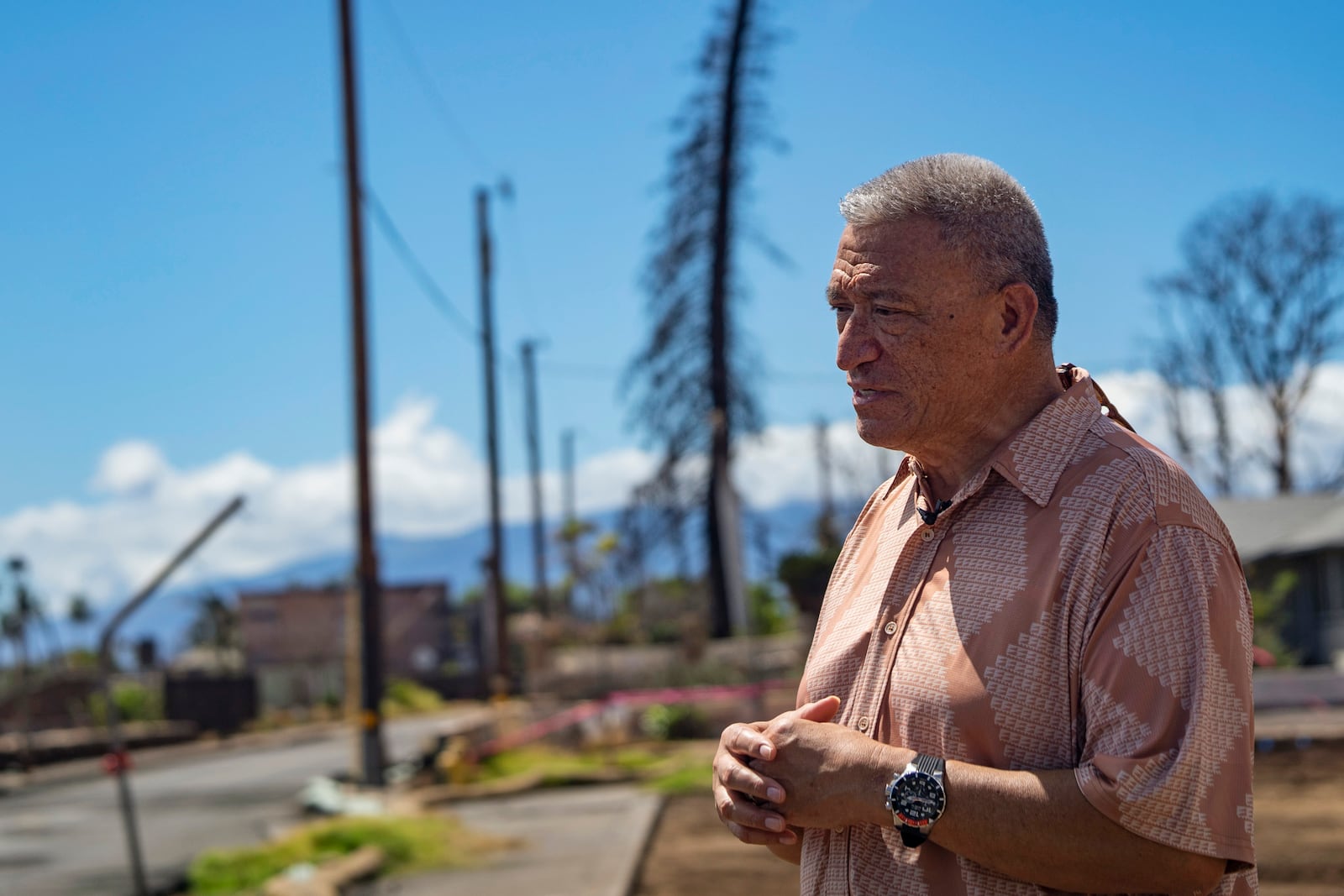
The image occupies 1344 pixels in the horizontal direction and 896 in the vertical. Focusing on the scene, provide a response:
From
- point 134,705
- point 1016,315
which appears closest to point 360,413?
point 1016,315

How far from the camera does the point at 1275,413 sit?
32.0 m

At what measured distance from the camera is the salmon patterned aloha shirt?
1835 millimetres

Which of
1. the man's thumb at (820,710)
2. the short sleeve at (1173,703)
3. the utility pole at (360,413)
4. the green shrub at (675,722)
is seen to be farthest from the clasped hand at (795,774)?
the green shrub at (675,722)

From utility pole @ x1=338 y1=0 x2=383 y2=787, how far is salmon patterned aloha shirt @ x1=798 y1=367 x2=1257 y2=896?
14.3m

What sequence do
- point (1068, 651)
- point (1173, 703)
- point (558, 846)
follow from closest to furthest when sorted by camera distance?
point (1173, 703) < point (1068, 651) < point (558, 846)

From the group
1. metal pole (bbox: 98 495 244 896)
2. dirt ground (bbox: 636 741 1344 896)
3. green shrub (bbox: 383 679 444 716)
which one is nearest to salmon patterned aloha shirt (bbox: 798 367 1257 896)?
dirt ground (bbox: 636 741 1344 896)

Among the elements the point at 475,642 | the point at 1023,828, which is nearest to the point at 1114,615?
the point at 1023,828

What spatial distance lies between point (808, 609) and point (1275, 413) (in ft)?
53.7

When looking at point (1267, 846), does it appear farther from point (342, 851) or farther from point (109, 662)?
point (109, 662)

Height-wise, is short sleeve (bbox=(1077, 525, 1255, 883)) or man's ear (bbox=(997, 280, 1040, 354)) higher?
man's ear (bbox=(997, 280, 1040, 354))

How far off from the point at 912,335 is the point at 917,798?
68 centimetres

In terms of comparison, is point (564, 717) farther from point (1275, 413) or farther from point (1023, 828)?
point (1275, 413)

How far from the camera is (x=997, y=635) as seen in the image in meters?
2.02

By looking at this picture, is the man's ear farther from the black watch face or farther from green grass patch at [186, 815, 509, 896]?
green grass patch at [186, 815, 509, 896]
